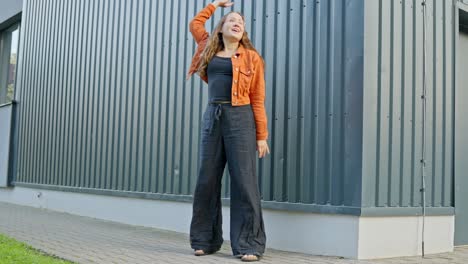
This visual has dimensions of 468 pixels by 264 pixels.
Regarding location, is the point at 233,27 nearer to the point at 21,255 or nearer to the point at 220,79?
the point at 220,79

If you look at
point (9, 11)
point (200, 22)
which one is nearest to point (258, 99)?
point (200, 22)

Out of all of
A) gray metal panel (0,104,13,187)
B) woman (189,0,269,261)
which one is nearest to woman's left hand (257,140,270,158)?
woman (189,0,269,261)

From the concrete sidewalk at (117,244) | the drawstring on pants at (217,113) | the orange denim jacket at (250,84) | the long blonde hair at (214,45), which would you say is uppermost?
the long blonde hair at (214,45)

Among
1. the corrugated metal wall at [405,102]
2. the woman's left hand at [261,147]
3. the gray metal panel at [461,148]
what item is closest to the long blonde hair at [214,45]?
the woman's left hand at [261,147]

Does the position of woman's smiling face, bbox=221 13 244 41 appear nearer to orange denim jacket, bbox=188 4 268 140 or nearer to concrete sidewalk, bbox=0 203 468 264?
orange denim jacket, bbox=188 4 268 140

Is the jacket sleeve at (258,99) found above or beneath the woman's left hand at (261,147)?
above

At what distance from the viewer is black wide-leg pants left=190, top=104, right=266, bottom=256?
471 centimetres

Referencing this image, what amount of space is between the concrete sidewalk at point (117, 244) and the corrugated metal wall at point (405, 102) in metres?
0.60

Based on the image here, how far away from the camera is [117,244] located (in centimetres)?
550

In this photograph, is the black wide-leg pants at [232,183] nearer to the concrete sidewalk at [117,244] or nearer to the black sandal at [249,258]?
the black sandal at [249,258]

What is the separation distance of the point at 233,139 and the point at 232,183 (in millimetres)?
364

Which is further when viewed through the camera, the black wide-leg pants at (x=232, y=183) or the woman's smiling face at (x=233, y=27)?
the woman's smiling face at (x=233, y=27)

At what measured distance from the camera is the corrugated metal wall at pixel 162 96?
195 inches

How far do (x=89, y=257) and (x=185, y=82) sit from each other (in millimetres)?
2708
